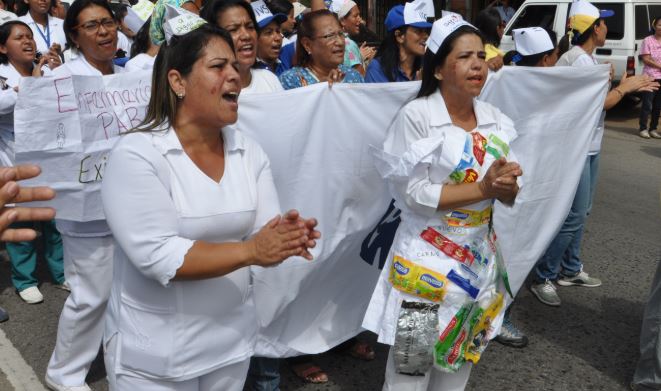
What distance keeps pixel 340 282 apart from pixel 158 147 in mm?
1617

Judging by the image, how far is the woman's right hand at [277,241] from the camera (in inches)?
75.9

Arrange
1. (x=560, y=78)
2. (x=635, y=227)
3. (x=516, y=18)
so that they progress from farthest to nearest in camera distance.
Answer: (x=516, y=18), (x=635, y=227), (x=560, y=78)

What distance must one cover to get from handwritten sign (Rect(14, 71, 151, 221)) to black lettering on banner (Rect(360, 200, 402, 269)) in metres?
1.27

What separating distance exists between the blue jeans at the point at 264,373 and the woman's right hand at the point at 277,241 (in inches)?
55.7

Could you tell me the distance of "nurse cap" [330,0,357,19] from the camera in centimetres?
611

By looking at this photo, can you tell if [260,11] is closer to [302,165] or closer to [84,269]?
[302,165]

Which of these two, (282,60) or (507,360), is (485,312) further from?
(282,60)

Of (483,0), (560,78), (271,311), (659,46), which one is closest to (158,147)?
(271,311)

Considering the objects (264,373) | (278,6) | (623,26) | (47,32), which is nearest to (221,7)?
(264,373)

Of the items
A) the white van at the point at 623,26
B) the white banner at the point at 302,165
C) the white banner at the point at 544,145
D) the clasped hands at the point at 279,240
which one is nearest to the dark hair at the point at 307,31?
the white banner at the point at 302,165

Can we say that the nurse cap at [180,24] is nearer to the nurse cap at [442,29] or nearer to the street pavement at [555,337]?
the nurse cap at [442,29]

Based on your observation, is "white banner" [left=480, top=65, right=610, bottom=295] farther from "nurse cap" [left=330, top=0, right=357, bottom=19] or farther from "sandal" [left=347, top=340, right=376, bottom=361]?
"nurse cap" [left=330, top=0, right=357, bottom=19]

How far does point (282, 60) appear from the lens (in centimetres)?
496

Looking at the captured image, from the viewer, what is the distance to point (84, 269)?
3.33 m
